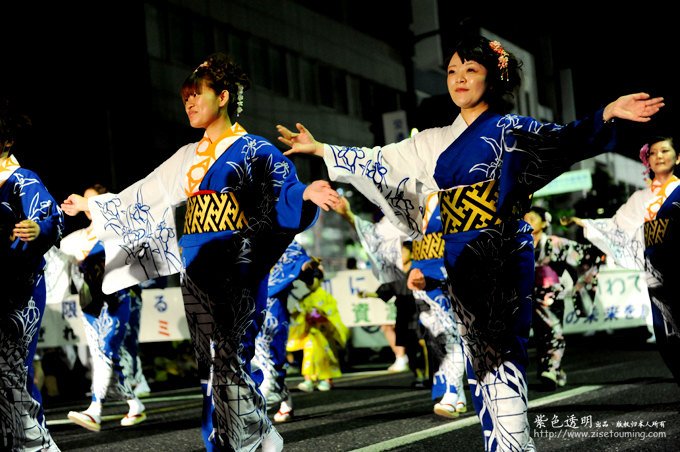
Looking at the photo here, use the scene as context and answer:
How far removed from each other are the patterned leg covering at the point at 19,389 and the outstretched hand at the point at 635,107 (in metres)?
3.08

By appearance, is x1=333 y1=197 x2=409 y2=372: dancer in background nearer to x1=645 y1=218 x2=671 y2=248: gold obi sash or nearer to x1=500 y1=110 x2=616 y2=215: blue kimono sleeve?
x1=645 y1=218 x2=671 y2=248: gold obi sash

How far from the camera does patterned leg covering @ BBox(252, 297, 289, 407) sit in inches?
261

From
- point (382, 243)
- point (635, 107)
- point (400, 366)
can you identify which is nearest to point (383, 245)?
point (382, 243)

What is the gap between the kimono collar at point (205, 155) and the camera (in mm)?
4064

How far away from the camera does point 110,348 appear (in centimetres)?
707

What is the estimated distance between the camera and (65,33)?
14.8 meters

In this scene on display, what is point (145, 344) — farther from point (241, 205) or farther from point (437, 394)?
point (241, 205)

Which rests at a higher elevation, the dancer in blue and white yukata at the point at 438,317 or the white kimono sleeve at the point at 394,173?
the white kimono sleeve at the point at 394,173

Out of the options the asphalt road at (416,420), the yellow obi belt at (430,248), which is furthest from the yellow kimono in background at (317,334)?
the yellow obi belt at (430,248)

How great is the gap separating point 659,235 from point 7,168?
14.8 feet

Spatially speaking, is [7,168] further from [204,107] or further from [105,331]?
[105,331]

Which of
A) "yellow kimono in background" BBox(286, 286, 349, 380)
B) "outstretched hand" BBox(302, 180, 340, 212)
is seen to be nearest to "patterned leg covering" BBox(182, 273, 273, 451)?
"outstretched hand" BBox(302, 180, 340, 212)

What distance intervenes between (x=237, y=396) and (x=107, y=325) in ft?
11.7

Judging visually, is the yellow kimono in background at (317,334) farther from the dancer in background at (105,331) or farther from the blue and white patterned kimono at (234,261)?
the blue and white patterned kimono at (234,261)
